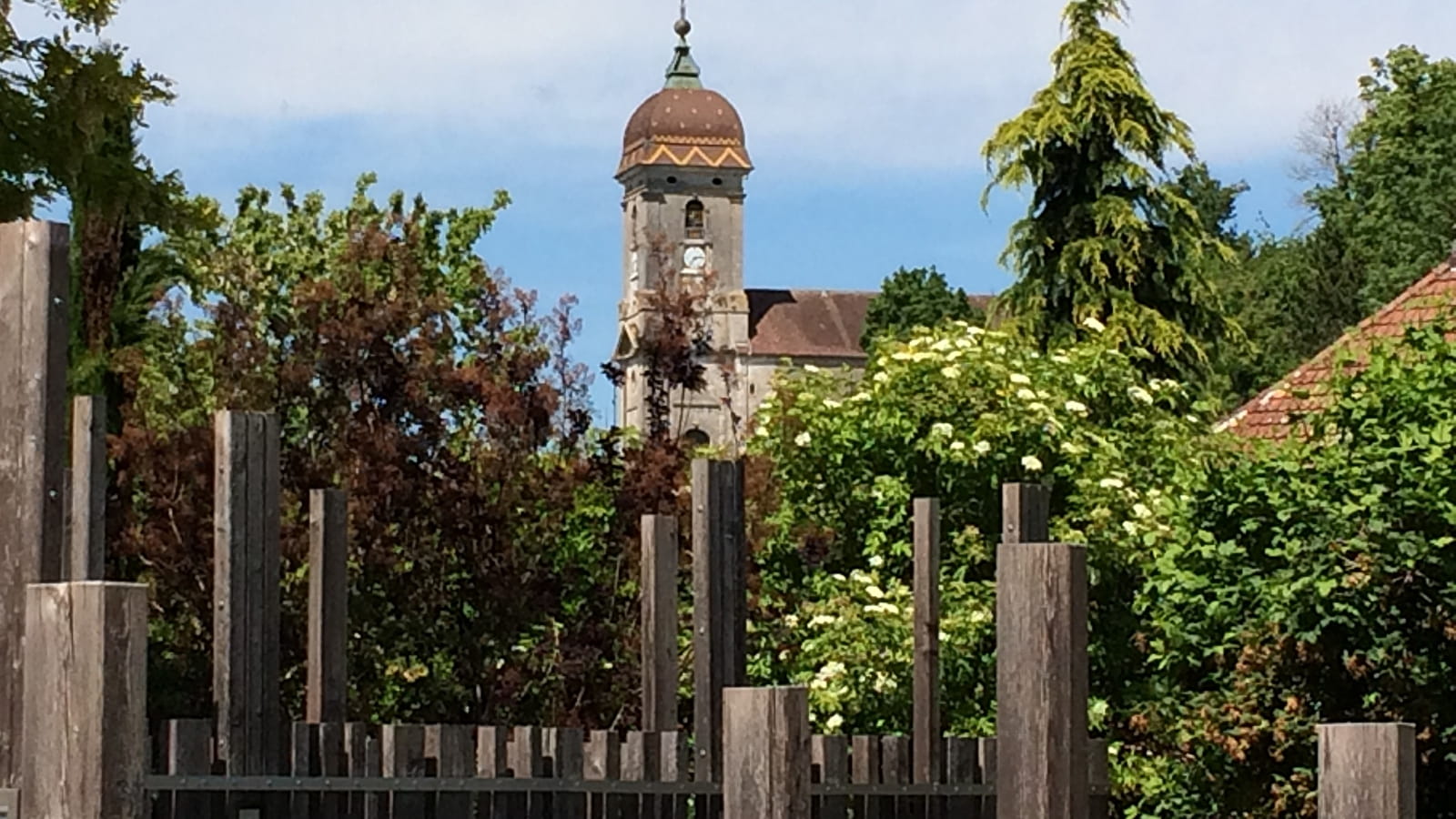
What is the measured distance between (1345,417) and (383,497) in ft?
17.4

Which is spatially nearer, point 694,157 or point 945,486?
point 945,486

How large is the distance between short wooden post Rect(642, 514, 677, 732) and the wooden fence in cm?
1

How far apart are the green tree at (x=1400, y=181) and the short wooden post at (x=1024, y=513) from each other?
31799 mm

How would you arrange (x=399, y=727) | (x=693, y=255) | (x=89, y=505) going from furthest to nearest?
(x=693, y=255) < (x=399, y=727) < (x=89, y=505)

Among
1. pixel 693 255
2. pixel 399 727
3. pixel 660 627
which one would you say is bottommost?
pixel 399 727

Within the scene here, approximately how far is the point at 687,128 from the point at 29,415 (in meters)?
104

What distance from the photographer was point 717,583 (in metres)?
9.58

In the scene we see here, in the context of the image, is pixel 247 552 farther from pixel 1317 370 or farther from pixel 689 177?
pixel 689 177

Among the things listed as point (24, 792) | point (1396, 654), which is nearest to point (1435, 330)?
point (1396, 654)

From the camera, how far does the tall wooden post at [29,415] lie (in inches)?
211

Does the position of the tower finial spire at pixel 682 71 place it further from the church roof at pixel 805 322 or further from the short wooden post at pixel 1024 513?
the short wooden post at pixel 1024 513

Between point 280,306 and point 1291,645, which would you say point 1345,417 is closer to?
point 1291,645

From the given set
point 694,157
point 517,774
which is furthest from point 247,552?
point 694,157

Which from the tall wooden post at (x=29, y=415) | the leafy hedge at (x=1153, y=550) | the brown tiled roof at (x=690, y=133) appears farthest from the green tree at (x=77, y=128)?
the brown tiled roof at (x=690, y=133)
